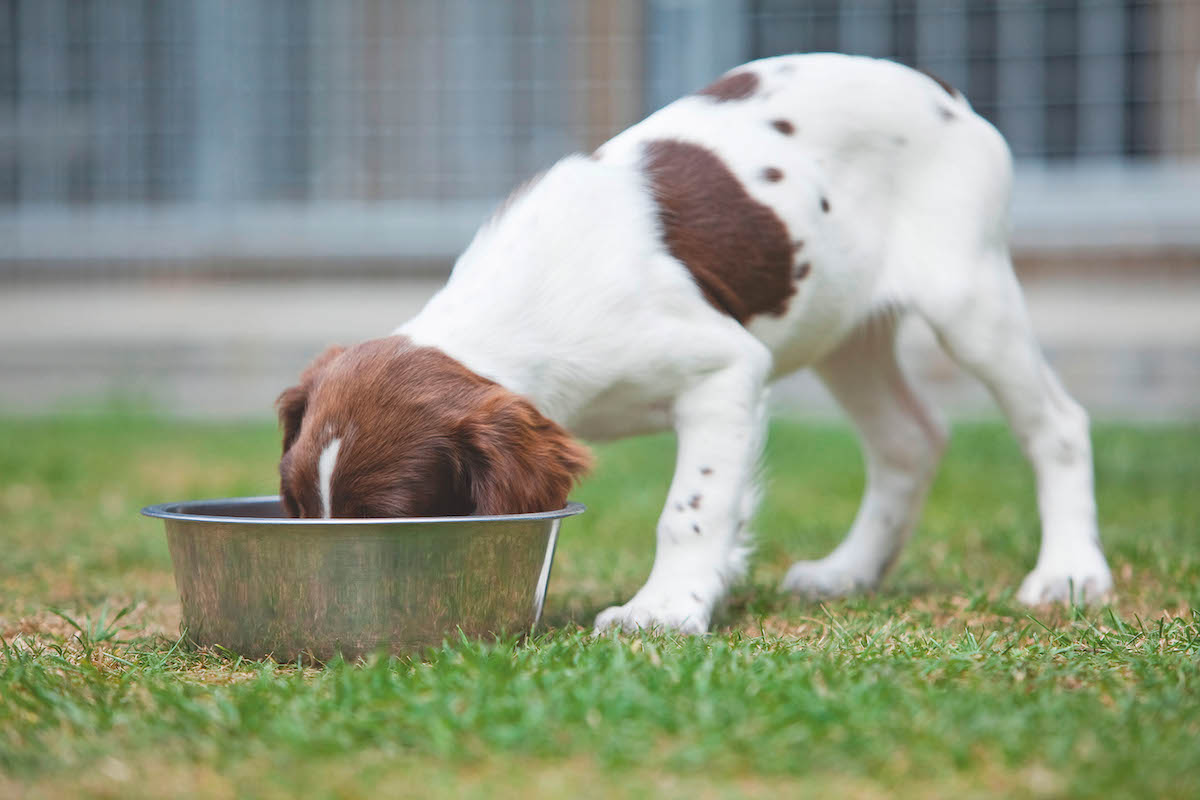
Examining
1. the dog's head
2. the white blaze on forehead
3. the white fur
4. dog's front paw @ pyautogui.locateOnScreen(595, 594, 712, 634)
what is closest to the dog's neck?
the white fur

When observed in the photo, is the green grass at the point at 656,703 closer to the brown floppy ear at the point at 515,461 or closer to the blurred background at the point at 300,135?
the brown floppy ear at the point at 515,461

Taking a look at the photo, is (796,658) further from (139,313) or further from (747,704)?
(139,313)

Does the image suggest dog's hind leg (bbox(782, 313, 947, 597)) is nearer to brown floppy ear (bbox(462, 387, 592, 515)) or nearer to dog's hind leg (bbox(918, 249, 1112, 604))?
dog's hind leg (bbox(918, 249, 1112, 604))

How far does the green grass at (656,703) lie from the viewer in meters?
1.73

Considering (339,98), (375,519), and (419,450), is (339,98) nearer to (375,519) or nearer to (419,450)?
(419,450)

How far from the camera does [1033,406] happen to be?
11.2 ft

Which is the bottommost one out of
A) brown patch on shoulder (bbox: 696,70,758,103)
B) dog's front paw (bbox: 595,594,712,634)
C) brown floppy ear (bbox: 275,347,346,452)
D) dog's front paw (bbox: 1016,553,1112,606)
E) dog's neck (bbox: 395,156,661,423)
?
dog's front paw (bbox: 1016,553,1112,606)

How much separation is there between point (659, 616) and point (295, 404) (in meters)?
0.84

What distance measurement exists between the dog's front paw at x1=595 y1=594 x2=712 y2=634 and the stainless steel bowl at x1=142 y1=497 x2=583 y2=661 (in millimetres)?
253

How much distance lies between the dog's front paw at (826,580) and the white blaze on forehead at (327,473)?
1384 mm

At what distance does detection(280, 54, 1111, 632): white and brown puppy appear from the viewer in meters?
2.59

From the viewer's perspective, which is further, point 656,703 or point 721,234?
point 721,234

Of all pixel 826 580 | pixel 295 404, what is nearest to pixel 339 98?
pixel 826 580

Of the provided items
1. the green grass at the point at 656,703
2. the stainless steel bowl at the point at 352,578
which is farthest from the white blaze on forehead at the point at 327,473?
the green grass at the point at 656,703
